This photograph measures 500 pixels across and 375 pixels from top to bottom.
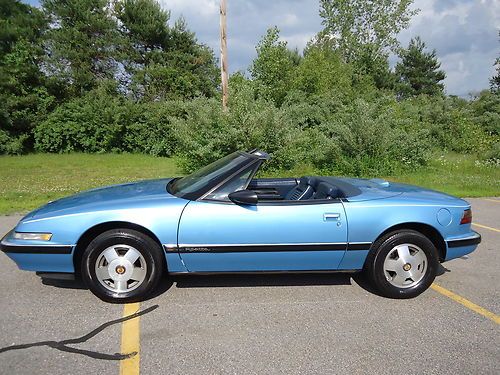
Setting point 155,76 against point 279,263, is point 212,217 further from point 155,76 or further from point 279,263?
point 155,76

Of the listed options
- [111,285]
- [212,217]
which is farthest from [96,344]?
[212,217]

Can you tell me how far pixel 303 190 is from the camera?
4.20 meters

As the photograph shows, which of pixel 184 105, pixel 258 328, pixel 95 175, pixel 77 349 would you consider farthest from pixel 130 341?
pixel 184 105

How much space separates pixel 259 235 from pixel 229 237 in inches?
10.4

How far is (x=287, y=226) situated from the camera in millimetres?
3268

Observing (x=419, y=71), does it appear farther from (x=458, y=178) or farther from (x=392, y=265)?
(x=392, y=265)

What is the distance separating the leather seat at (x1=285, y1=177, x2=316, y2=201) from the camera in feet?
13.2

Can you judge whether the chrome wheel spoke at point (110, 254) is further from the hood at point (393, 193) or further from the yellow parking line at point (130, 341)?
the hood at point (393, 193)

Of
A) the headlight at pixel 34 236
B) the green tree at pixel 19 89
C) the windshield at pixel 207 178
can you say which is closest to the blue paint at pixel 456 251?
the windshield at pixel 207 178

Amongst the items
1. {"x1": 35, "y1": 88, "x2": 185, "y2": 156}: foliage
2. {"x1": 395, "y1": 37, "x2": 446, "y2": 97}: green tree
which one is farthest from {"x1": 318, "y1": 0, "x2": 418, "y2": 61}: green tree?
{"x1": 35, "y1": 88, "x2": 185, "y2": 156}: foliage

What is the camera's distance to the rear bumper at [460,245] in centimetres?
353

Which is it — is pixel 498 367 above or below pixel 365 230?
below

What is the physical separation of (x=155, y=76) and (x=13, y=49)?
7764 millimetres

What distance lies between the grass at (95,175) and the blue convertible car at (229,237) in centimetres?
504
